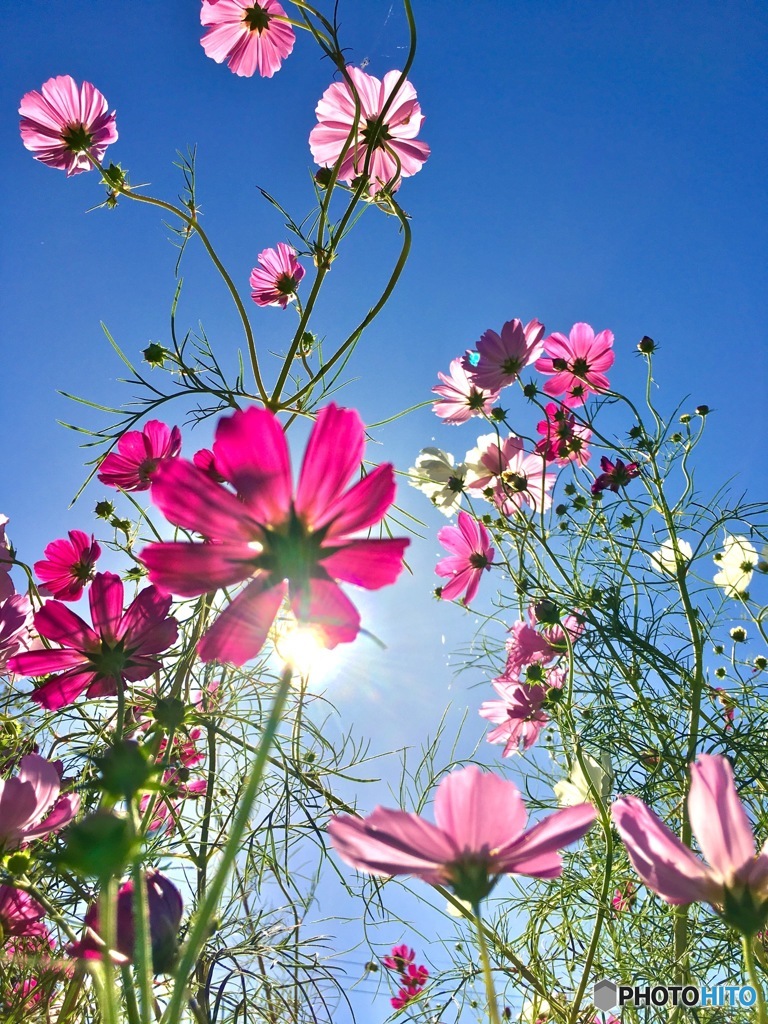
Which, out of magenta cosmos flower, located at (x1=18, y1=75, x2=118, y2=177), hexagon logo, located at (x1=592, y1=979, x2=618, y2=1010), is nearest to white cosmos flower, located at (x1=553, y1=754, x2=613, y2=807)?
hexagon logo, located at (x1=592, y1=979, x2=618, y2=1010)

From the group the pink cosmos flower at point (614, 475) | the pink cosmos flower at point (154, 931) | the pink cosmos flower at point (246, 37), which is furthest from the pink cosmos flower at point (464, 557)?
the pink cosmos flower at point (154, 931)

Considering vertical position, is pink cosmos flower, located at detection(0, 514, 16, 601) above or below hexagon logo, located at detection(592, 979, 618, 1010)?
above

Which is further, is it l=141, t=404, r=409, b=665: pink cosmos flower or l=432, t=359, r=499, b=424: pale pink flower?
l=432, t=359, r=499, b=424: pale pink flower

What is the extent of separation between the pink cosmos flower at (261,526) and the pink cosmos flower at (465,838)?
0.07 meters

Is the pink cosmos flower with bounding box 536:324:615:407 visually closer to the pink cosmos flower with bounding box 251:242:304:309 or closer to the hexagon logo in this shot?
the pink cosmos flower with bounding box 251:242:304:309

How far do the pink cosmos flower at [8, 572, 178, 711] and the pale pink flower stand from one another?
89 centimetres

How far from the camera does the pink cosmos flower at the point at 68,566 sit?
653 millimetres

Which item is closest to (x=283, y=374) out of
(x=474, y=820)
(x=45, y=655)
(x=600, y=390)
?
(x=45, y=655)

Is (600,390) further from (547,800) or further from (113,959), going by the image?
(113,959)

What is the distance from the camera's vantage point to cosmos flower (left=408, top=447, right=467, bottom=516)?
124 centimetres

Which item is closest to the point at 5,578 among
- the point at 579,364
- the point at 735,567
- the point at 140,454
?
the point at 140,454

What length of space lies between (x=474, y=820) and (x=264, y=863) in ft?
1.69

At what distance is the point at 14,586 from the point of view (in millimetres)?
738

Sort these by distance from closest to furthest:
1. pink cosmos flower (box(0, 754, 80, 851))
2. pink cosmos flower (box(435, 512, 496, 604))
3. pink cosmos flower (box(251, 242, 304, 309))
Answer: pink cosmos flower (box(0, 754, 80, 851)), pink cosmos flower (box(251, 242, 304, 309)), pink cosmos flower (box(435, 512, 496, 604))
